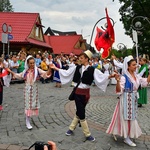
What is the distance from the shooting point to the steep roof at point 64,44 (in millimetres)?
41406

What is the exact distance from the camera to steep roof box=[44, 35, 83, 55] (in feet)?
136

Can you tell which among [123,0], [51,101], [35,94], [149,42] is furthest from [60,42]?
[35,94]

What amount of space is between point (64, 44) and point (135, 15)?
1434 cm

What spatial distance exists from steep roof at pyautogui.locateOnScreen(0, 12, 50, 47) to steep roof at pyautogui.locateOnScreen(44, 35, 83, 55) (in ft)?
43.4

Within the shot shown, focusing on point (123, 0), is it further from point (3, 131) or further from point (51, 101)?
point (3, 131)

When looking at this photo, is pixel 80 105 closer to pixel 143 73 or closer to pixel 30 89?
pixel 30 89

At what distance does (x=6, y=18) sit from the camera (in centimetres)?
2789

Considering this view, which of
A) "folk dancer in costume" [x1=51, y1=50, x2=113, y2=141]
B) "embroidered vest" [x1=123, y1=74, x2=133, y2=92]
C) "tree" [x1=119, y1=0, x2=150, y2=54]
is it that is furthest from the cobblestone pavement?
"tree" [x1=119, y1=0, x2=150, y2=54]

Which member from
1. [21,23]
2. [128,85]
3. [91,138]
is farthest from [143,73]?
[21,23]

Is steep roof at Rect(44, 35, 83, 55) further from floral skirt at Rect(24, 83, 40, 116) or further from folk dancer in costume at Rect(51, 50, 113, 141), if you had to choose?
folk dancer in costume at Rect(51, 50, 113, 141)

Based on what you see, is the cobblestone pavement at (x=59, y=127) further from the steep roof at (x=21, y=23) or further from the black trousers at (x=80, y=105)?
the steep roof at (x=21, y=23)

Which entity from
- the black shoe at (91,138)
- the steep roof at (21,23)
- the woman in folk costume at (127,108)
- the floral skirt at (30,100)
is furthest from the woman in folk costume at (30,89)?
the steep roof at (21,23)

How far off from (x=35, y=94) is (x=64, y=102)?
320 cm

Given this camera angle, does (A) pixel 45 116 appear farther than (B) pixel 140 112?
No
